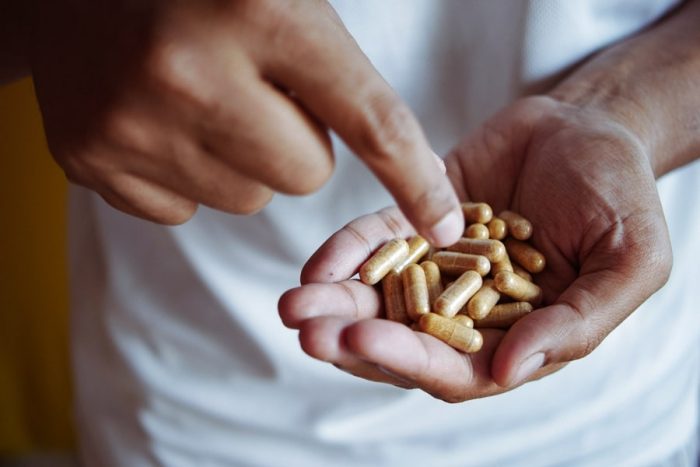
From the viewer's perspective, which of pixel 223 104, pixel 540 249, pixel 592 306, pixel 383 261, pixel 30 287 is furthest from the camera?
pixel 30 287

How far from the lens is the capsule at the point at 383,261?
43.6 inches

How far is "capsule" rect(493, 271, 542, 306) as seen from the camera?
1157 millimetres

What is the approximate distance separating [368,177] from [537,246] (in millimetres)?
307

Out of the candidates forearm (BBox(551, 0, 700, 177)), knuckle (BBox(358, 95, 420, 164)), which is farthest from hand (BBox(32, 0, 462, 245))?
forearm (BBox(551, 0, 700, 177))

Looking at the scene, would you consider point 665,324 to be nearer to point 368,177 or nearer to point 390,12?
point 368,177

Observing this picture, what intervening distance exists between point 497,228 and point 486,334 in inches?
9.6

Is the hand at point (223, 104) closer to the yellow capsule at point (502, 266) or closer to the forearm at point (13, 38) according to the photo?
the forearm at point (13, 38)

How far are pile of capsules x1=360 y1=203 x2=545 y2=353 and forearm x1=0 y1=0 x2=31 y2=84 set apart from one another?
0.56 metres

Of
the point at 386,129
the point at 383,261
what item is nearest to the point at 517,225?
the point at 383,261

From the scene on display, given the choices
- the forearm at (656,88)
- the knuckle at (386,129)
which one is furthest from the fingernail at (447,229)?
the forearm at (656,88)

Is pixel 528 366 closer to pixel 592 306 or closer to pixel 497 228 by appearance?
pixel 592 306

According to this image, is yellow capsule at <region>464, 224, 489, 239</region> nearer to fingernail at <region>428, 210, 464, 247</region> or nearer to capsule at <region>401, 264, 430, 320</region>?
capsule at <region>401, 264, 430, 320</region>

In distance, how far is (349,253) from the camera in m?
1.09

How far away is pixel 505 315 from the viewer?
113 centimetres
